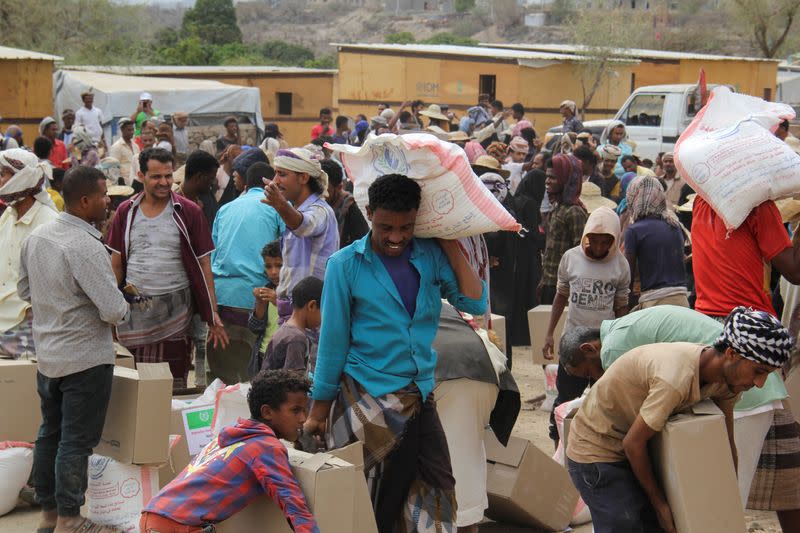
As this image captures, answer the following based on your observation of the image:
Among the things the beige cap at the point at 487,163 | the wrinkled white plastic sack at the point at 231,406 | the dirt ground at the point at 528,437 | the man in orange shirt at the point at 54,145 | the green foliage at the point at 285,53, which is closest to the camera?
the wrinkled white plastic sack at the point at 231,406

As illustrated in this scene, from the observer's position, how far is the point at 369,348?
13.5ft

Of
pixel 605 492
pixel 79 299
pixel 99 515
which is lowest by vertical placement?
pixel 99 515

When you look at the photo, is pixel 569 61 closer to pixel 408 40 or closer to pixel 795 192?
pixel 795 192

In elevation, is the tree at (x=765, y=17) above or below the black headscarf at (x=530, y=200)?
above

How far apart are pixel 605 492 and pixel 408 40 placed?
56.6m

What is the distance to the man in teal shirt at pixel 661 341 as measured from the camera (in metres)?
4.28

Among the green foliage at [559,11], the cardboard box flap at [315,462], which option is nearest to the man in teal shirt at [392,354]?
the cardboard box flap at [315,462]

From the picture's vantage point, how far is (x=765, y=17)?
37.6 m

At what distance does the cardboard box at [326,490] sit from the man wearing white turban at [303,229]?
2140 mm

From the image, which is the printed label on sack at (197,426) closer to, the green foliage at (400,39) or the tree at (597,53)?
the tree at (597,53)

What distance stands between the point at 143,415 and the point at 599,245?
2811mm

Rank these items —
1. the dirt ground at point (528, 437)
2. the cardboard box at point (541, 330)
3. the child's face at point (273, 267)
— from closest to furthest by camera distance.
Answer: the dirt ground at point (528, 437)
the child's face at point (273, 267)
the cardboard box at point (541, 330)

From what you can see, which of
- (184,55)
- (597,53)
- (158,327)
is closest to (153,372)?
(158,327)

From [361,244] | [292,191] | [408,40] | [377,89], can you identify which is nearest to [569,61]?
[377,89]
